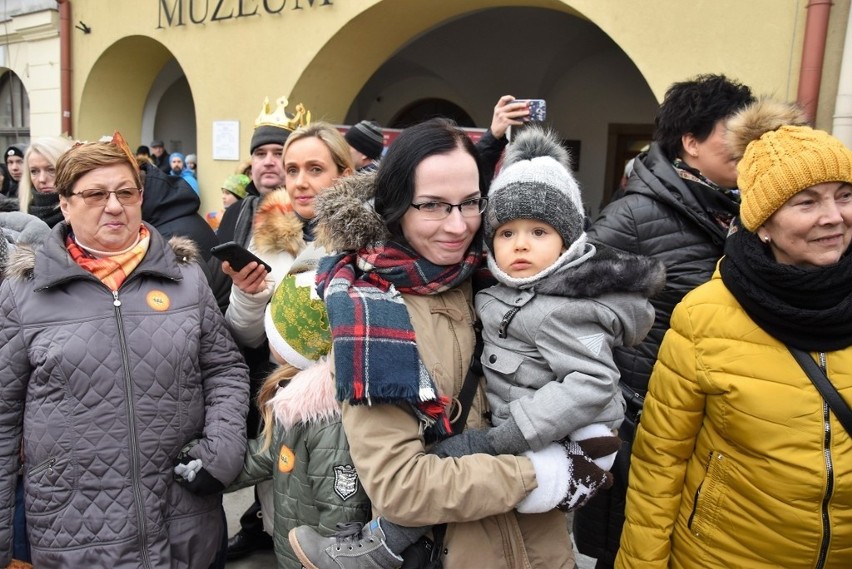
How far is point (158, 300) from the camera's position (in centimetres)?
187

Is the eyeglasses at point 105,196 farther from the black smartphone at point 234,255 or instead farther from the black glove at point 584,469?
the black glove at point 584,469

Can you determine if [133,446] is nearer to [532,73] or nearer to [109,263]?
[109,263]

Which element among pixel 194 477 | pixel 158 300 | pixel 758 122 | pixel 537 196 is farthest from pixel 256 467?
pixel 758 122

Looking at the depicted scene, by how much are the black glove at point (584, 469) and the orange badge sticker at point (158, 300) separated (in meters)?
1.29

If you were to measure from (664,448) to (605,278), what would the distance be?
0.67 meters

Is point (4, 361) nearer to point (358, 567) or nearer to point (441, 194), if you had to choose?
point (358, 567)

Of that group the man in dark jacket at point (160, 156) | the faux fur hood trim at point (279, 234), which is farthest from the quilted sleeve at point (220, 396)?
the man in dark jacket at point (160, 156)

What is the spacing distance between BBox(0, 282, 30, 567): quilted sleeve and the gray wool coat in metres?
1.36

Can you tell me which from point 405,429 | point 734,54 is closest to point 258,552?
point 405,429

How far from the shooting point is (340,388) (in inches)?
50.1

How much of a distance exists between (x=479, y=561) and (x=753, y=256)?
1.06 meters

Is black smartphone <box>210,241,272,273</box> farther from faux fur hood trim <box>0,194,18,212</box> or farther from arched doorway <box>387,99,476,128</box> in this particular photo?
arched doorway <box>387,99,476,128</box>

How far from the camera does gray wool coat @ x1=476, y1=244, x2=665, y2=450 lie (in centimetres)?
130

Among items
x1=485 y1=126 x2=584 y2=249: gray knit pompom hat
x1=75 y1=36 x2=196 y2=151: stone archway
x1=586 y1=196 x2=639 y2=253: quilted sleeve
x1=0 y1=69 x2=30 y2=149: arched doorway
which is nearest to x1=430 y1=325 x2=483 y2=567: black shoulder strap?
x1=485 y1=126 x2=584 y2=249: gray knit pompom hat
